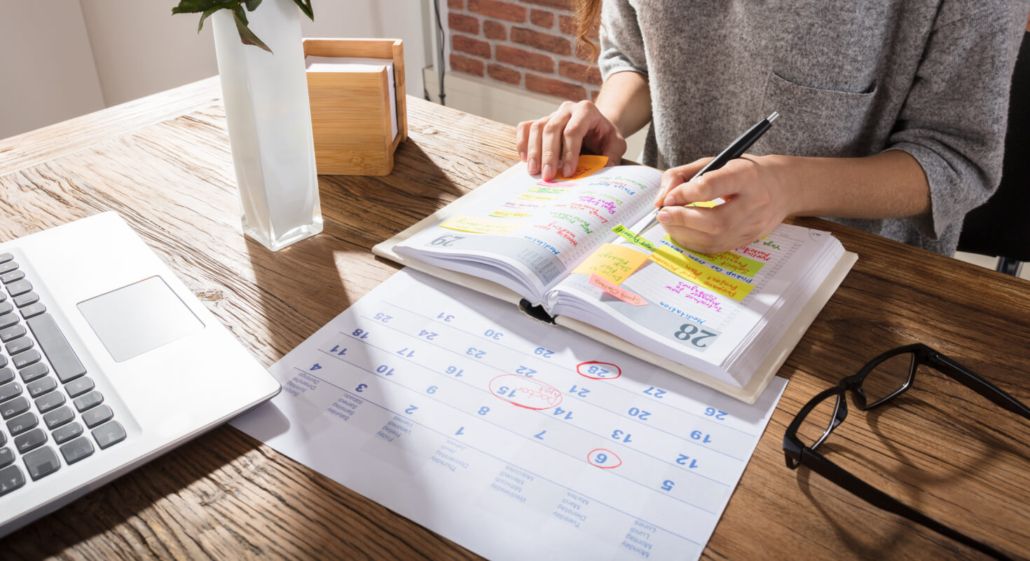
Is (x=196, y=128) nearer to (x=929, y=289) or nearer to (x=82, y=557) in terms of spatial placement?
(x=82, y=557)

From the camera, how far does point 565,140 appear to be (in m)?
0.92

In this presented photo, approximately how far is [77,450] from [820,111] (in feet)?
2.92

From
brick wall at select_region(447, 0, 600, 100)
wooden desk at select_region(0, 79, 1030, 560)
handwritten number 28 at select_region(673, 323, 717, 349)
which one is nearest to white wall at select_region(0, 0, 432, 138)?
brick wall at select_region(447, 0, 600, 100)

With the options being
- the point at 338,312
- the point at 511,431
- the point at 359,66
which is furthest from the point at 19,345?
the point at 359,66

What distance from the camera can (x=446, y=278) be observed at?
738 mm

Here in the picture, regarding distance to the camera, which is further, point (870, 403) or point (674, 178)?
point (674, 178)

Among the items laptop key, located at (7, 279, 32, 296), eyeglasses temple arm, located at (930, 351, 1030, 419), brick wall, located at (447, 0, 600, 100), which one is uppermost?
laptop key, located at (7, 279, 32, 296)

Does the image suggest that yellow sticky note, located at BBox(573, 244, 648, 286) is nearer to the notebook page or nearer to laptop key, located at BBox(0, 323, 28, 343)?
the notebook page

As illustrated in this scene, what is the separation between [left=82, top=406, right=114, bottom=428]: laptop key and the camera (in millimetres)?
532

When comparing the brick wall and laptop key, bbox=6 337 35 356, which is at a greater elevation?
laptop key, bbox=6 337 35 356

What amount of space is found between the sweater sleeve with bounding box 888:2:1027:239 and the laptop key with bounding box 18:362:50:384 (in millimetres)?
909

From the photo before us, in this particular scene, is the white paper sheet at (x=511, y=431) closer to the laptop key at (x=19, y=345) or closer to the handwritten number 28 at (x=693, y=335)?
the handwritten number 28 at (x=693, y=335)

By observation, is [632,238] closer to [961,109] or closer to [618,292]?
[618,292]

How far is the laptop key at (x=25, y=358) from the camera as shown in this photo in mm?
570
